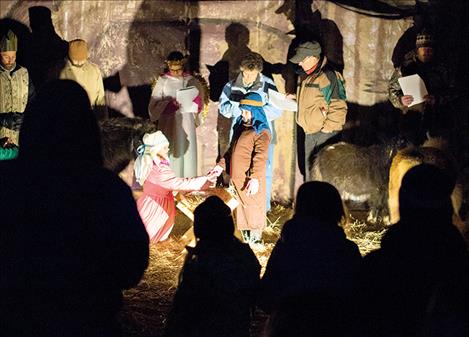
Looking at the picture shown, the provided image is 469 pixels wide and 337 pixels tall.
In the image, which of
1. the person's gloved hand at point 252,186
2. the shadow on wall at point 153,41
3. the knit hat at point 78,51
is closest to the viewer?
the person's gloved hand at point 252,186

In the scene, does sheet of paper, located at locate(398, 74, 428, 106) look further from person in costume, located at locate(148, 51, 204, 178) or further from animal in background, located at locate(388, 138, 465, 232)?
person in costume, located at locate(148, 51, 204, 178)

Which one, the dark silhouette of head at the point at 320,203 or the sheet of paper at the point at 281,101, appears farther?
the sheet of paper at the point at 281,101

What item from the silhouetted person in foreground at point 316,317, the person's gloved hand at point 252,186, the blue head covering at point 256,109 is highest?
the blue head covering at point 256,109

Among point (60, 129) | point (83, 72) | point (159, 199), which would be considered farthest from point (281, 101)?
point (60, 129)

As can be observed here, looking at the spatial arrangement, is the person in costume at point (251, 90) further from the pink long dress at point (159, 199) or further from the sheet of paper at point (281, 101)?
the pink long dress at point (159, 199)

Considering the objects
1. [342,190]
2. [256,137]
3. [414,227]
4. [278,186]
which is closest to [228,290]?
[414,227]

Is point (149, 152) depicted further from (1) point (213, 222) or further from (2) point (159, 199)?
(1) point (213, 222)

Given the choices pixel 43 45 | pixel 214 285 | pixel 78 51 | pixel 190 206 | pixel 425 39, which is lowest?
pixel 190 206

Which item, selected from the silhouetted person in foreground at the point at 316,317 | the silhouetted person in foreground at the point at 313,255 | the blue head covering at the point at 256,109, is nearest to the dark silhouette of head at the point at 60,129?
the silhouetted person in foreground at the point at 313,255

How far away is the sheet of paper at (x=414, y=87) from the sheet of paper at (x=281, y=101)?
1.34 m

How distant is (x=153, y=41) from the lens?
880cm

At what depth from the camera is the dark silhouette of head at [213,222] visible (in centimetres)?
364

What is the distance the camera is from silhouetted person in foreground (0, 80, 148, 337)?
8.72ft

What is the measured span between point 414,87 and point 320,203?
441cm
